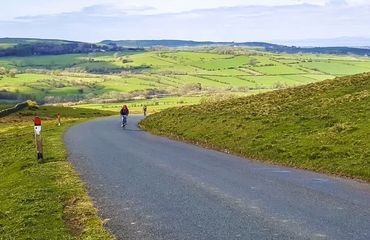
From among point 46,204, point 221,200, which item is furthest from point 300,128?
point 46,204

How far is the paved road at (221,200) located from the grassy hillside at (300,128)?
6.42 feet

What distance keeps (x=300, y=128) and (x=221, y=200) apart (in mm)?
16237

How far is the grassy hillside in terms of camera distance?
72.8ft

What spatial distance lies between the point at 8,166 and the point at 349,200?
20899 mm

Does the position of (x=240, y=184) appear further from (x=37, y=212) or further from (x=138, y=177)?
(x=37, y=212)

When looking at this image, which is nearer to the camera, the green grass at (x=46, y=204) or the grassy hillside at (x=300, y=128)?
the green grass at (x=46, y=204)

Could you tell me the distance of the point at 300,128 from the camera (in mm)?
30047

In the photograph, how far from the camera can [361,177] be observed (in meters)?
18.2

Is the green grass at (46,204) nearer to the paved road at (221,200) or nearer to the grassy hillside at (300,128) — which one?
the paved road at (221,200)

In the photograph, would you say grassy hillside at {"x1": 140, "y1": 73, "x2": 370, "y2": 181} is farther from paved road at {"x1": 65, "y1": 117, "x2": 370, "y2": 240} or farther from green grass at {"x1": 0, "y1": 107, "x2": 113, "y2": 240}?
green grass at {"x1": 0, "y1": 107, "x2": 113, "y2": 240}

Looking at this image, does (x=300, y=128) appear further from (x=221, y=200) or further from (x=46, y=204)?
(x=46, y=204)

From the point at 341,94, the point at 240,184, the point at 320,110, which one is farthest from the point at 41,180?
the point at 341,94

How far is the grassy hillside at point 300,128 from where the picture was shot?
72.8 feet

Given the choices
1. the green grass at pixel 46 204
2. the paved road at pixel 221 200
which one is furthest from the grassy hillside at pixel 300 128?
the green grass at pixel 46 204
